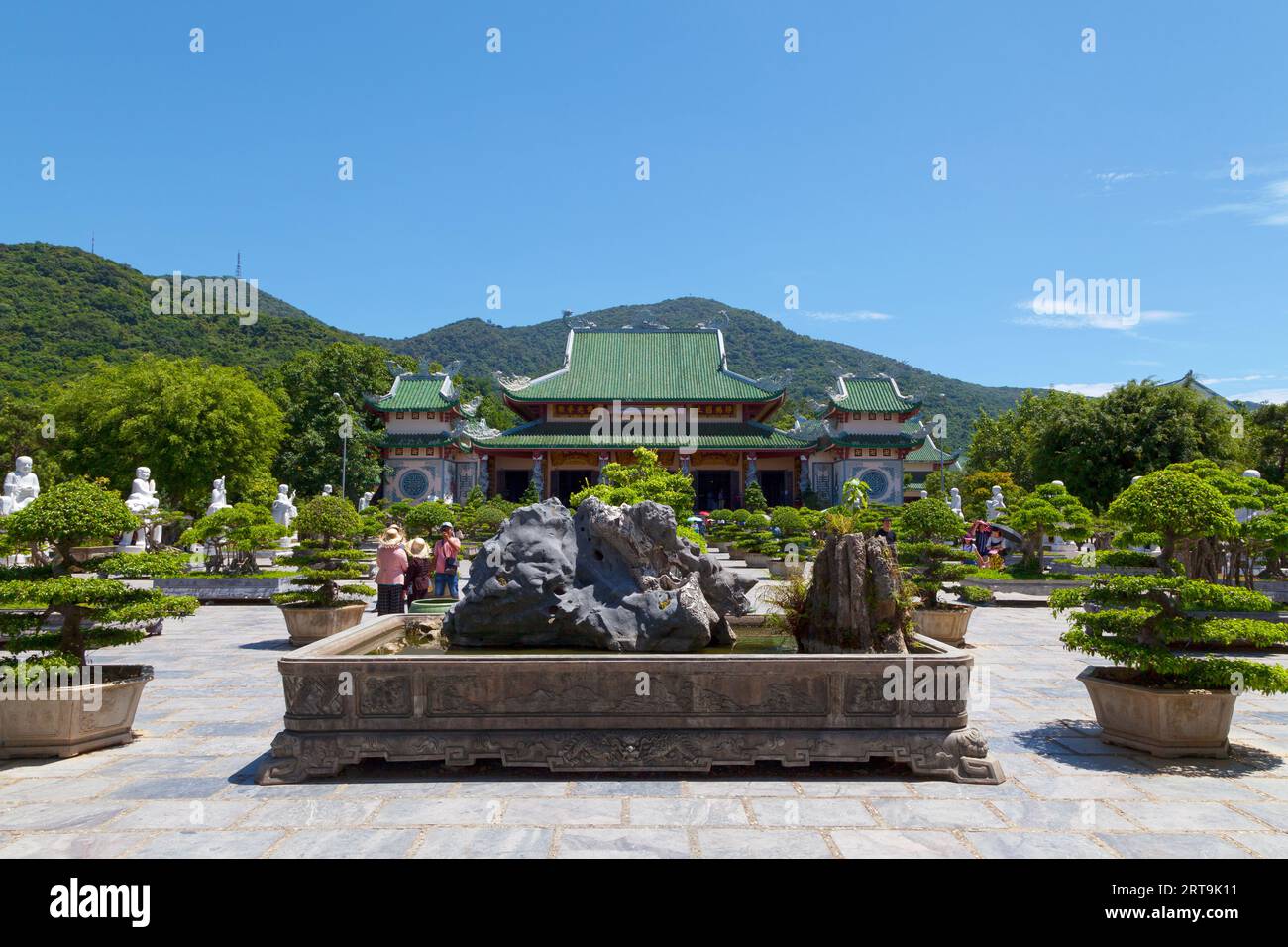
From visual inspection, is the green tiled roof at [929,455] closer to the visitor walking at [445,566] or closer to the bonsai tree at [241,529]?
the visitor walking at [445,566]

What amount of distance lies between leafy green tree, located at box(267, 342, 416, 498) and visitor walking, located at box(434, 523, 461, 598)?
26.2 m

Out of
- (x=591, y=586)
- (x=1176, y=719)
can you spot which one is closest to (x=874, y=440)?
(x=1176, y=719)

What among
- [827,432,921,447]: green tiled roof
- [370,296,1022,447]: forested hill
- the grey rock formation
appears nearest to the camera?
the grey rock formation

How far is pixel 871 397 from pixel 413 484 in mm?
23426

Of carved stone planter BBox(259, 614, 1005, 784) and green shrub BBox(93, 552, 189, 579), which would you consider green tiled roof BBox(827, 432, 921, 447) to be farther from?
green shrub BBox(93, 552, 189, 579)

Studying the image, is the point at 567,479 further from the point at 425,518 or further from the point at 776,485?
the point at 425,518

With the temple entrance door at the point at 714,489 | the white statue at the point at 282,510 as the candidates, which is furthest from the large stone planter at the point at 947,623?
the temple entrance door at the point at 714,489

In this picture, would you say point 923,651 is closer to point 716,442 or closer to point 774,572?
point 774,572

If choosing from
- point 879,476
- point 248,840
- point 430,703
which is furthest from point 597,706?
point 879,476

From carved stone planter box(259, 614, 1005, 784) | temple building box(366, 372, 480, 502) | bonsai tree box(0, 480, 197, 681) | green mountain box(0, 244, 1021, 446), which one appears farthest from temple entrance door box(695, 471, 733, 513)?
bonsai tree box(0, 480, 197, 681)

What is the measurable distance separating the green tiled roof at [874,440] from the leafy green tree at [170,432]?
83.0 feet

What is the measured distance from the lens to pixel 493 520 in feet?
94.2

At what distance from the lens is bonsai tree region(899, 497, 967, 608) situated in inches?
404

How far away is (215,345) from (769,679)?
55.8m
